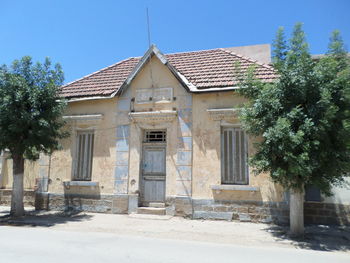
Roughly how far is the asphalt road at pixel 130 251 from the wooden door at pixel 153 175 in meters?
3.31

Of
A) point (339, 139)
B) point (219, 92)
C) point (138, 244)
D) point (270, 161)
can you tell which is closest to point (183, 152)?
point (219, 92)

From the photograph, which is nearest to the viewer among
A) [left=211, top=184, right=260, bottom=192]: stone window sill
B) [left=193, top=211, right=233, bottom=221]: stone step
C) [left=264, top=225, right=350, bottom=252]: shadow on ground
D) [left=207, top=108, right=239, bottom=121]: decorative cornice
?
[left=264, top=225, right=350, bottom=252]: shadow on ground

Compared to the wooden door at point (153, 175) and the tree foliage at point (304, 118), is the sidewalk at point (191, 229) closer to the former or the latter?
the wooden door at point (153, 175)

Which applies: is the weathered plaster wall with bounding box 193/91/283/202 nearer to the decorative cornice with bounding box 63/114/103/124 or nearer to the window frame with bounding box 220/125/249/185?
the window frame with bounding box 220/125/249/185

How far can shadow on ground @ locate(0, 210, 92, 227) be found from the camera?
913cm

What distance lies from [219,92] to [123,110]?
3659 millimetres

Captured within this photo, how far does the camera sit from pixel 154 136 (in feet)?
35.9

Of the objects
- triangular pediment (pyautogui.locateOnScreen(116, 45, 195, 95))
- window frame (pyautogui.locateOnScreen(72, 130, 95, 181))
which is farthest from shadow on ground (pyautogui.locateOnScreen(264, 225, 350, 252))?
window frame (pyautogui.locateOnScreen(72, 130, 95, 181))

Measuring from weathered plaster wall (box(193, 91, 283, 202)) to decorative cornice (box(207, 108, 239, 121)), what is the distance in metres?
0.11

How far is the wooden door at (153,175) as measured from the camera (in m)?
10.5

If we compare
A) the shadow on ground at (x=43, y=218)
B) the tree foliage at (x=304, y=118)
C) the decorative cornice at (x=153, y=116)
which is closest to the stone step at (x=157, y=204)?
the shadow on ground at (x=43, y=218)

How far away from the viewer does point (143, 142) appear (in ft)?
35.7

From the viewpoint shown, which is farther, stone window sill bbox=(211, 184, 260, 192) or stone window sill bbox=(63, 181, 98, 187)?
stone window sill bbox=(63, 181, 98, 187)

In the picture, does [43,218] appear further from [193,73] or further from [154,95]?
[193,73]
